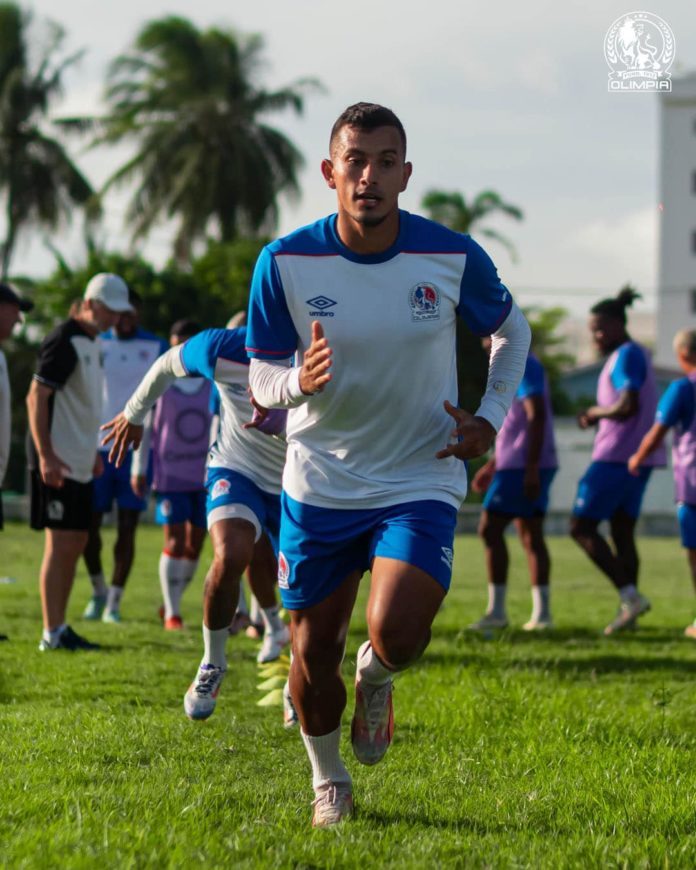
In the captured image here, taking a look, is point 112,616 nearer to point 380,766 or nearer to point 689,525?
point 689,525

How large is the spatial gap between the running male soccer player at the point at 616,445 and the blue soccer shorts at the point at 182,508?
2971 mm

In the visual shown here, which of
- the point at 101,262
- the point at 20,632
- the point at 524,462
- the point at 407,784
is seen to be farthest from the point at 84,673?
the point at 101,262

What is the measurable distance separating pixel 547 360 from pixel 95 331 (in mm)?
59171

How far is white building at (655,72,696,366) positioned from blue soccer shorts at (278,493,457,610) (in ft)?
299

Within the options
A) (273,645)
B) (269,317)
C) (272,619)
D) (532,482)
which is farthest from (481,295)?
(532,482)

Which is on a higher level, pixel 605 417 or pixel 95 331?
pixel 95 331

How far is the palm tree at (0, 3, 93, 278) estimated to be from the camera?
5638 cm

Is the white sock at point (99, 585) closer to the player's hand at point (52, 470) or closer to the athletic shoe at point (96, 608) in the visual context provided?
the athletic shoe at point (96, 608)

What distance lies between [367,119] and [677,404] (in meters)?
6.63

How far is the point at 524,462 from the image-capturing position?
36.5 ft

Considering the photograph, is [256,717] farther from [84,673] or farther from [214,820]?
[214,820]

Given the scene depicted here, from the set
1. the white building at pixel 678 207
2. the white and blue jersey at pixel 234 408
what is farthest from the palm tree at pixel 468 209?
the white and blue jersey at pixel 234 408

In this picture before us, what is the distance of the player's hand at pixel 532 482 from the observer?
10.9m

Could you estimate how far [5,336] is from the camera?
898 cm
